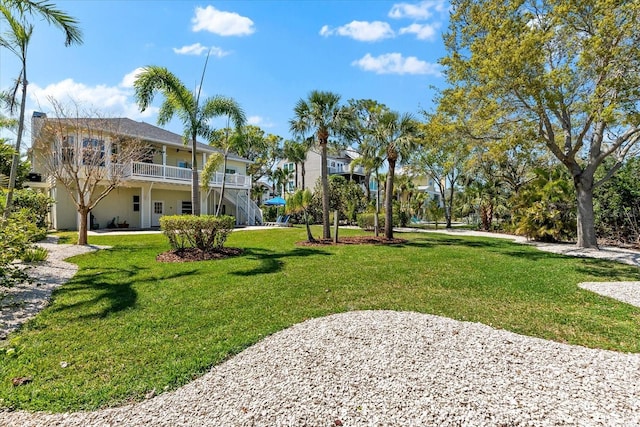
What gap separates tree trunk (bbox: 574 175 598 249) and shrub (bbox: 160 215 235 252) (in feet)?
45.3

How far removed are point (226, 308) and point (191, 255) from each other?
5.49 m

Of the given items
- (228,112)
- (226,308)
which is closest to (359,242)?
(228,112)

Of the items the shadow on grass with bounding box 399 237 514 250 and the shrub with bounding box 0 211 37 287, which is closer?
the shrub with bounding box 0 211 37 287

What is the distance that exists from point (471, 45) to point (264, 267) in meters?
11.0

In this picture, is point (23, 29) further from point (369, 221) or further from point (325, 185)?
point (369, 221)

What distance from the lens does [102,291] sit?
664cm

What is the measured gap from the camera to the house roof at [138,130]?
46.7 ft

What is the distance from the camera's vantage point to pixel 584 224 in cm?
1350

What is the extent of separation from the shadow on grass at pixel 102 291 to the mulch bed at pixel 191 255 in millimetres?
1507

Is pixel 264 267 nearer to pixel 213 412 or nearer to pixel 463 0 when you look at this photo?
pixel 213 412

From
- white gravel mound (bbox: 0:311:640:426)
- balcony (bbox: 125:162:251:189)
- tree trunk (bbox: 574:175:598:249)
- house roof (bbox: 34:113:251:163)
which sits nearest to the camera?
white gravel mound (bbox: 0:311:640:426)

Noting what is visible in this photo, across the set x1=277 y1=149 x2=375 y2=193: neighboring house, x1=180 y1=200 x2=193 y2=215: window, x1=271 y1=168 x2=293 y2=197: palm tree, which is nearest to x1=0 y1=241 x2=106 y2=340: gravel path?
x1=180 y1=200 x2=193 y2=215: window

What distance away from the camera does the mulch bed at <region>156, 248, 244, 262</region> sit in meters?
10.1

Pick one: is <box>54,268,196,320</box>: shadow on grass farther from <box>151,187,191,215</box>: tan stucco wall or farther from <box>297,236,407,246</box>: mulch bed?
<box>151,187,191,215</box>: tan stucco wall
